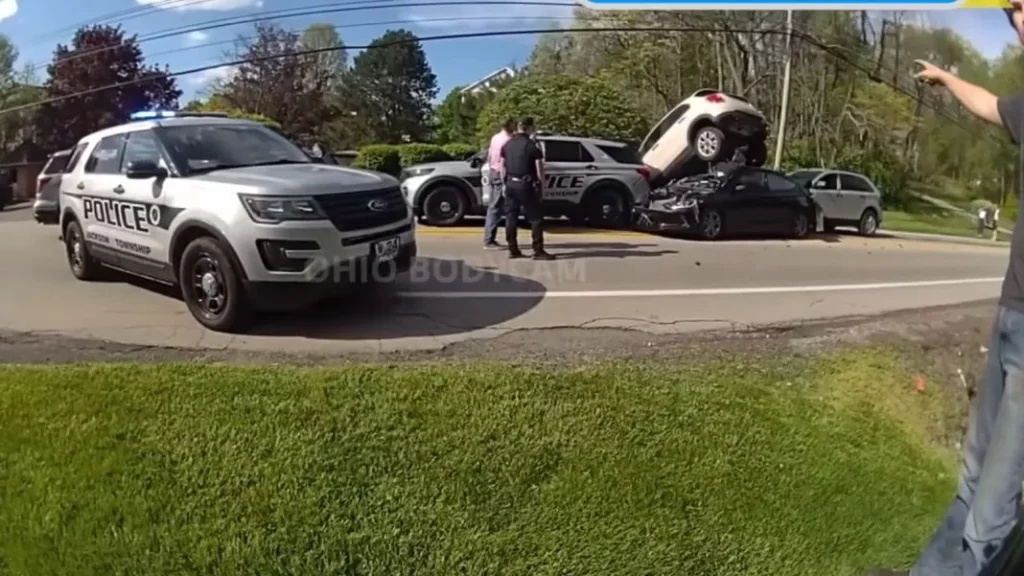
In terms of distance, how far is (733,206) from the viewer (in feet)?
11.3

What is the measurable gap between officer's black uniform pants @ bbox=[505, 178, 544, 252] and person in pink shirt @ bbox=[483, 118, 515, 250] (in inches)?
1.3

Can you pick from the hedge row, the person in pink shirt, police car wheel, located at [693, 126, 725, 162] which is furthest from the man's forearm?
the hedge row

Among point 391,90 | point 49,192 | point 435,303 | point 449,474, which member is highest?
point 391,90

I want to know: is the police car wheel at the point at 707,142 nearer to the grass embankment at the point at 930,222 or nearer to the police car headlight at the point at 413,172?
the grass embankment at the point at 930,222

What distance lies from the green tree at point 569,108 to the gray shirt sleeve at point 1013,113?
1.42 m

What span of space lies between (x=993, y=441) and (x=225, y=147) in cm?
314

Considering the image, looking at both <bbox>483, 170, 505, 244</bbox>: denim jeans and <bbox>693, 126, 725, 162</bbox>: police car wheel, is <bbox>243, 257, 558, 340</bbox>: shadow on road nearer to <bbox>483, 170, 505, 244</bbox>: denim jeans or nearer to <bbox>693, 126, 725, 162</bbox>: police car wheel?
<bbox>483, 170, 505, 244</bbox>: denim jeans

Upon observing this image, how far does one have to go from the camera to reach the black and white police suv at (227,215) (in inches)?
119

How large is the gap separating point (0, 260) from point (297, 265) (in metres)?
1.37

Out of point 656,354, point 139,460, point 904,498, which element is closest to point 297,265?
point 139,460

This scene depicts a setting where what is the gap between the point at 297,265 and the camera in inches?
119

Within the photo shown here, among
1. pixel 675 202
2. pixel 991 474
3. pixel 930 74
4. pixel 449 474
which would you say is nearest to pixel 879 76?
pixel 930 74

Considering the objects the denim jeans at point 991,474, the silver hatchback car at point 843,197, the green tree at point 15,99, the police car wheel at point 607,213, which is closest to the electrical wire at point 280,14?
the green tree at point 15,99

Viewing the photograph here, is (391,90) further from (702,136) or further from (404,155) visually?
(702,136)
